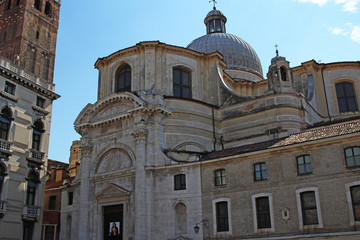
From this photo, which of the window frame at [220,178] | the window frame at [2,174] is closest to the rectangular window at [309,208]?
the window frame at [220,178]

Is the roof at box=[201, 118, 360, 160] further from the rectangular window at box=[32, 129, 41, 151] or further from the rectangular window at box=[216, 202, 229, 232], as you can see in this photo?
the rectangular window at box=[32, 129, 41, 151]

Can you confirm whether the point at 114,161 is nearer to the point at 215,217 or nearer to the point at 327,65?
the point at 215,217

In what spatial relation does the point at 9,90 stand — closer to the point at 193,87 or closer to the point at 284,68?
the point at 193,87

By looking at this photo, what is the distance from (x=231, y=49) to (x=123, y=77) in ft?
52.1

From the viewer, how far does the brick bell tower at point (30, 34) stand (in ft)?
156

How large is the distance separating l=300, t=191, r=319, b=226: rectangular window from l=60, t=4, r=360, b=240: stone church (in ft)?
0.17

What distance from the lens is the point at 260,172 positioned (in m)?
22.8

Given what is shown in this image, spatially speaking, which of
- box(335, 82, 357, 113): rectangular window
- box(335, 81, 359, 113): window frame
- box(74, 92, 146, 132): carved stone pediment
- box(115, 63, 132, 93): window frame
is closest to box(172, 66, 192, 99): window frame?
box(115, 63, 132, 93): window frame

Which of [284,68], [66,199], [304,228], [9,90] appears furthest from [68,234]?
[284,68]

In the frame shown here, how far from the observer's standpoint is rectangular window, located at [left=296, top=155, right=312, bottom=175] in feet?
69.6

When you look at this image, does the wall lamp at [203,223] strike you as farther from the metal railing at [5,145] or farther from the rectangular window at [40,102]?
the rectangular window at [40,102]

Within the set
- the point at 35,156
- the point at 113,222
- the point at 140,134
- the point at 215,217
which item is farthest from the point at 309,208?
the point at 35,156

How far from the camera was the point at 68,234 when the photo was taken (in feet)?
103

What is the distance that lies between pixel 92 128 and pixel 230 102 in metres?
11.1
